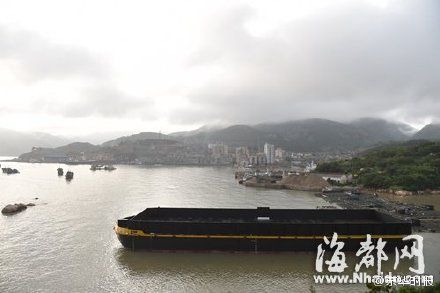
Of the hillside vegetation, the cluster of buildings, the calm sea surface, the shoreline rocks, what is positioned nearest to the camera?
the calm sea surface

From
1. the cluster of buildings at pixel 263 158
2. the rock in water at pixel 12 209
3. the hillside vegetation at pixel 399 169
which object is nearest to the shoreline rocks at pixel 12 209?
the rock in water at pixel 12 209

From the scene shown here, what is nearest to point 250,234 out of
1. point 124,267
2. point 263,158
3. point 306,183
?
point 124,267

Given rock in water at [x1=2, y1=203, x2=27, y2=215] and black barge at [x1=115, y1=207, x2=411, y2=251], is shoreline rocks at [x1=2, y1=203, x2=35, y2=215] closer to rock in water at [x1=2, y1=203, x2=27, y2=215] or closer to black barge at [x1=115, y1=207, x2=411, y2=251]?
rock in water at [x1=2, y1=203, x2=27, y2=215]

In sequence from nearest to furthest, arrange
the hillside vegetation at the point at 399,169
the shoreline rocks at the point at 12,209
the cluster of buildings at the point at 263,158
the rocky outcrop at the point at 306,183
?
the shoreline rocks at the point at 12,209 → the hillside vegetation at the point at 399,169 → the rocky outcrop at the point at 306,183 → the cluster of buildings at the point at 263,158

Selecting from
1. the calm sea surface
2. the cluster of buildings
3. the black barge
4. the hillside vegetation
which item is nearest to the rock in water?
the calm sea surface

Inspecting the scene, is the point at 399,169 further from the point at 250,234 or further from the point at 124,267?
the point at 124,267

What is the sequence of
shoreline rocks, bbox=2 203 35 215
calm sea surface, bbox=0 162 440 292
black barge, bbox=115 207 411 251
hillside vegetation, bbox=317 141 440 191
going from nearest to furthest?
calm sea surface, bbox=0 162 440 292
black barge, bbox=115 207 411 251
shoreline rocks, bbox=2 203 35 215
hillside vegetation, bbox=317 141 440 191

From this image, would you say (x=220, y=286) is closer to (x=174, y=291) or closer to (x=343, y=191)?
(x=174, y=291)

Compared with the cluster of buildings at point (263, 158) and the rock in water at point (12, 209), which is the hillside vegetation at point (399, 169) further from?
the cluster of buildings at point (263, 158)

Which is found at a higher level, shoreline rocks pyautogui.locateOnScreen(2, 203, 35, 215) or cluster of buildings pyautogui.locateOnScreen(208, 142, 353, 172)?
cluster of buildings pyautogui.locateOnScreen(208, 142, 353, 172)
